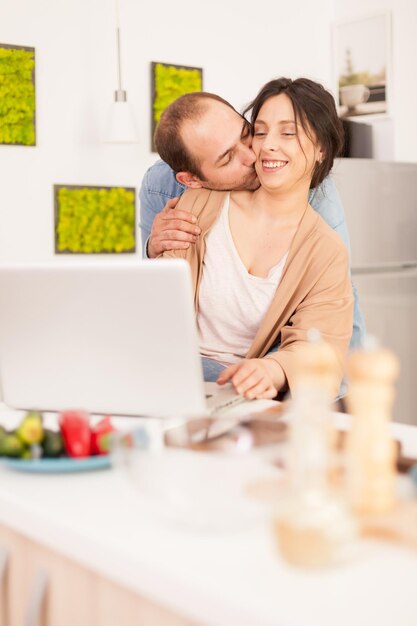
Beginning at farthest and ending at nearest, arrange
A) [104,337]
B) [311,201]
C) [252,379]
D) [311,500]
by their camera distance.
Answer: [311,201] → [252,379] → [104,337] → [311,500]

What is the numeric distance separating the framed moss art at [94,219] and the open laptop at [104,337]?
2.92m

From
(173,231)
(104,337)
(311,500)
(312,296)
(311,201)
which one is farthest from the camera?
(311,201)

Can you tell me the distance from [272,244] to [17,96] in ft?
→ 8.33

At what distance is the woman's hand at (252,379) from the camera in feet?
5.10

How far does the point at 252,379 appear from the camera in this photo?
157 centimetres

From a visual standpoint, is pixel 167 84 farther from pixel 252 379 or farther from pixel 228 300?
pixel 252 379

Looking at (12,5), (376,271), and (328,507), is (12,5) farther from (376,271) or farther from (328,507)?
(328,507)

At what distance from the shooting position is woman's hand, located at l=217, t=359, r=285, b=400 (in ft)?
5.10

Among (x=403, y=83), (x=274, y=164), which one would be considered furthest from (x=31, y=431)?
(x=403, y=83)

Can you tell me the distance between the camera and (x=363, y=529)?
2.81 ft

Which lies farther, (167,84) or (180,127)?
(167,84)

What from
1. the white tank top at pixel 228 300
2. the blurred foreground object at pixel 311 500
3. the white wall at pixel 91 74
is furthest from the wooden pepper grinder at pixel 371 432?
the white wall at pixel 91 74

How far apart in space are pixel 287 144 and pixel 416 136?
306 cm

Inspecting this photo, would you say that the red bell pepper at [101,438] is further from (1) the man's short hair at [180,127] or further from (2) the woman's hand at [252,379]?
(1) the man's short hair at [180,127]
